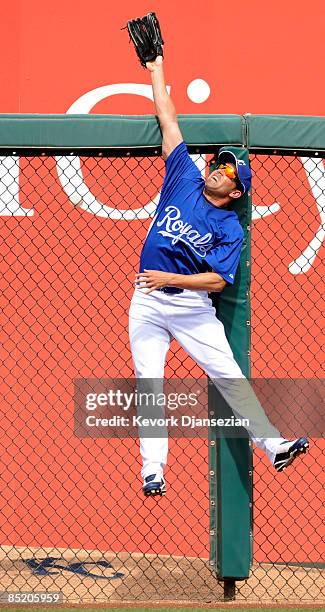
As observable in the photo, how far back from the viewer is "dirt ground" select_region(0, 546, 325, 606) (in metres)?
5.11

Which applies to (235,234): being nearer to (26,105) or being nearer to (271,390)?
(271,390)

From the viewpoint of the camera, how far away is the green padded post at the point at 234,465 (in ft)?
15.6

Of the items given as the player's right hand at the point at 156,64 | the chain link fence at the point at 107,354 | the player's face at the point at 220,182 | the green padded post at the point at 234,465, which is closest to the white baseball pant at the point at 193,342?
the green padded post at the point at 234,465

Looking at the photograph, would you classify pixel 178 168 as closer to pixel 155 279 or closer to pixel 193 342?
pixel 155 279

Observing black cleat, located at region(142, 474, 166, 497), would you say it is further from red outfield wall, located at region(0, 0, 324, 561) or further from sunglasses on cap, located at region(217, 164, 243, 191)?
red outfield wall, located at region(0, 0, 324, 561)

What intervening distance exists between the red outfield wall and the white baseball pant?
2038mm

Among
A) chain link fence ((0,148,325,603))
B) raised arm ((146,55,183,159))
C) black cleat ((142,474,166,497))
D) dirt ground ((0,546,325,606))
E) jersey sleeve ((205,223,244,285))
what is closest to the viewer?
black cleat ((142,474,166,497))

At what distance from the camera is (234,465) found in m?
4.77

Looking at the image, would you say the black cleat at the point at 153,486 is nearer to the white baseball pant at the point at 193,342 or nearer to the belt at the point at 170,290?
the white baseball pant at the point at 193,342

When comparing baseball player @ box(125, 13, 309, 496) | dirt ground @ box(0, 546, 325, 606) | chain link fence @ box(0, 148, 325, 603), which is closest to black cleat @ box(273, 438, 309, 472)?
baseball player @ box(125, 13, 309, 496)

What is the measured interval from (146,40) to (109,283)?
7.92 ft

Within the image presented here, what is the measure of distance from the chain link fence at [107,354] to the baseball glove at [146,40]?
2.02 metres

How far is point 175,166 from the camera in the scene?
15.4 ft

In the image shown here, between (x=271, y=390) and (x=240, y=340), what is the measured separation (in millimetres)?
1624
